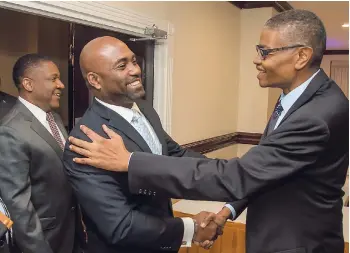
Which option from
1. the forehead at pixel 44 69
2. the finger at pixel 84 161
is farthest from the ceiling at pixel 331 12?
the finger at pixel 84 161

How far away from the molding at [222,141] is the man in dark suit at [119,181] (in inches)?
74.8

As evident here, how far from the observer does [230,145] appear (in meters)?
4.43

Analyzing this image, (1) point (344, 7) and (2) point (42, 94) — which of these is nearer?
(2) point (42, 94)

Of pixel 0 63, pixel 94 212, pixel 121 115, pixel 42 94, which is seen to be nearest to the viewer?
pixel 94 212

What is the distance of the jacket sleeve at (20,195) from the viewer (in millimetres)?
1659

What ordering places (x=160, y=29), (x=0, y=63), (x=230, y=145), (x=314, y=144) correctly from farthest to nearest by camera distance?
Result: (x=230, y=145), (x=0, y=63), (x=160, y=29), (x=314, y=144)

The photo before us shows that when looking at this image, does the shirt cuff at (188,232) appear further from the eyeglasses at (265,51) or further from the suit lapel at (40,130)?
the suit lapel at (40,130)

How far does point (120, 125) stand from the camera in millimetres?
1313

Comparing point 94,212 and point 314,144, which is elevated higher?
point 314,144

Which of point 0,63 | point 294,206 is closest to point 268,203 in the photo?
point 294,206

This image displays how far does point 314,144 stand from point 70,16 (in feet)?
4.71

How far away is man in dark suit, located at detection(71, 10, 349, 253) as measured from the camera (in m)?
1.14

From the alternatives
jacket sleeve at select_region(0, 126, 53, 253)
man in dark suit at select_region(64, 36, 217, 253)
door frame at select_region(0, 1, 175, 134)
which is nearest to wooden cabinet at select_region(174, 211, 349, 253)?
door frame at select_region(0, 1, 175, 134)

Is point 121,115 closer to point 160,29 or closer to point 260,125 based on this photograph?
point 160,29
